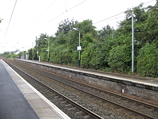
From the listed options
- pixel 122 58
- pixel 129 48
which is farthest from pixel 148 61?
pixel 129 48

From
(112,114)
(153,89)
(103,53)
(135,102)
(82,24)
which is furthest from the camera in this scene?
(82,24)

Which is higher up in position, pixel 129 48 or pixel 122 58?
pixel 129 48

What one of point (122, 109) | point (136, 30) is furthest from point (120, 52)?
point (122, 109)

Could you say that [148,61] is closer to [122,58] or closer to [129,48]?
[122,58]

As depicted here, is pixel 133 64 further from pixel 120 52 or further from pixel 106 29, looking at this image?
pixel 106 29

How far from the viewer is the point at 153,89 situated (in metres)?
10.8

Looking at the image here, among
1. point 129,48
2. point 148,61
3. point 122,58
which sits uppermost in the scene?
point 129,48

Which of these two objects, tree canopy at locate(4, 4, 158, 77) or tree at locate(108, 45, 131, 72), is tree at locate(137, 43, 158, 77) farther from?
tree at locate(108, 45, 131, 72)

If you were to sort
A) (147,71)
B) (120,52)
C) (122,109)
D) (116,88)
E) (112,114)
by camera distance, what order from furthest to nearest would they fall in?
(120,52) < (147,71) < (116,88) < (122,109) < (112,114)

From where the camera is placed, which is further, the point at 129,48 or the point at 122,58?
the point at 129,48

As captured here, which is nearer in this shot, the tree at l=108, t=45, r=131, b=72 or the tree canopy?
the tree canopy

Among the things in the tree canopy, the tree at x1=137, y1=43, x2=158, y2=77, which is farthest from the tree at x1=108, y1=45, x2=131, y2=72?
Answer: the tree at x1=137, y1=43, x2=158, y2=77

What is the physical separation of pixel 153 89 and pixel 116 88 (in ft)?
12.1

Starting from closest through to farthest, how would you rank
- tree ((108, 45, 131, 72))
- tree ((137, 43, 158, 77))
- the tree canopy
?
1. tree ((137, 43, 158, 77))
2. the tree canopy
3. tree ((108, 45, 131, 72))
